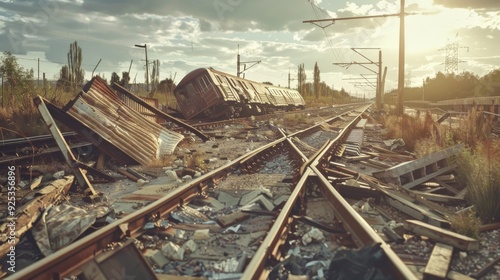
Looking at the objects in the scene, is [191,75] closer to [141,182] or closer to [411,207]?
[141,182]

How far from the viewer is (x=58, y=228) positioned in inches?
143

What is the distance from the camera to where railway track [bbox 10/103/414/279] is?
8.77 ft

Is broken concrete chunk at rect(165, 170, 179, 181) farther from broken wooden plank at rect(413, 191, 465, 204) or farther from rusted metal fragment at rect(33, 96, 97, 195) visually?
broken wooden plank at rect(413, 191, 465, 204)

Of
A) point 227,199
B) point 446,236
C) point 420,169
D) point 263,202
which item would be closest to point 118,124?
point 227,199

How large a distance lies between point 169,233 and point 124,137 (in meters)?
4.40

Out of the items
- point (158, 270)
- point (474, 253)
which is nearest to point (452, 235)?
point (474, 253)

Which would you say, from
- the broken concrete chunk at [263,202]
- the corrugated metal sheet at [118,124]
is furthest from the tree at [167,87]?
the broken concrete chunk at [263,202]

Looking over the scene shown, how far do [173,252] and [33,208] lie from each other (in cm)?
178

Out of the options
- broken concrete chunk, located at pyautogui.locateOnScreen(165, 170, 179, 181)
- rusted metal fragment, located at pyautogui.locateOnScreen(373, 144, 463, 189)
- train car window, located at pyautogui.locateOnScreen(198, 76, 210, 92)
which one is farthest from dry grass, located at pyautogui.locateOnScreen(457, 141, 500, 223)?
train car window, located at pyautogui.locateOnScreen(198, 76, 210, 92)

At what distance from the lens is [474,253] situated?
3322 mm

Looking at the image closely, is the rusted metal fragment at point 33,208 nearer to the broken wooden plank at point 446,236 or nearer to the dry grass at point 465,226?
the broken wooden plank at point 446,236

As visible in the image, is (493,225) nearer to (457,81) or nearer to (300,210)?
(300,210)

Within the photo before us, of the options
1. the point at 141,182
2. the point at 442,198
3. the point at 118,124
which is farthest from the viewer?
the point at 118,124

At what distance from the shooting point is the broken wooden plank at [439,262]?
111 inches
